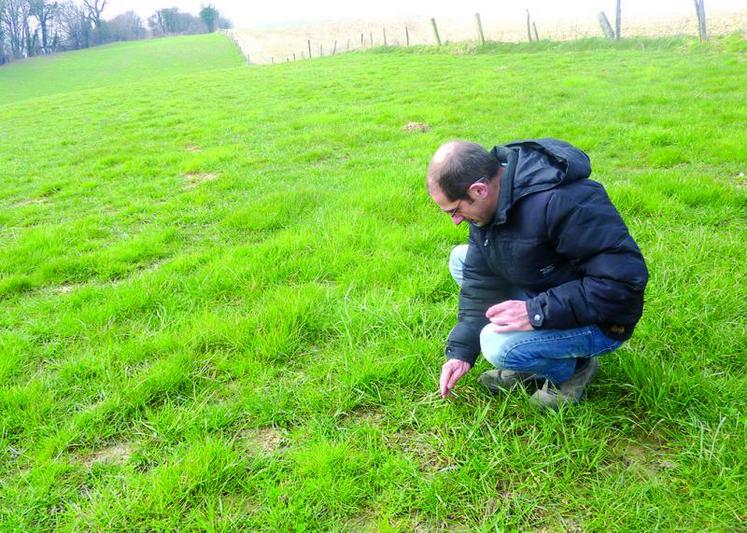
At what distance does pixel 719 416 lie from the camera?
243cm

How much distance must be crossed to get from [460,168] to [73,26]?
319ft

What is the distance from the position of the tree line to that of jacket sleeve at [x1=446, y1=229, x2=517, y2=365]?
81854 mm

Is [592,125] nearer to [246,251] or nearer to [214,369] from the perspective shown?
[246,251]

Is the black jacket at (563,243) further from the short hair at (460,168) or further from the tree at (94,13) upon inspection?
the tree at (94,13)

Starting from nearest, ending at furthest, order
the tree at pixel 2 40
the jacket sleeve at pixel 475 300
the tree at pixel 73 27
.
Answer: the jacket sleeve at pixel 475 300
the tree at pixel 2 40
the tree at pixel 73 27

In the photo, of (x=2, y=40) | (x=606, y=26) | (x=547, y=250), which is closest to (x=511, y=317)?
(x=547, y=250)

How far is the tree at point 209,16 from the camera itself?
3871 inches

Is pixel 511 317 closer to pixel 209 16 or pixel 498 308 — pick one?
pixel 498 308

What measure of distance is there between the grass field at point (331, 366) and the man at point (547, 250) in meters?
0.41

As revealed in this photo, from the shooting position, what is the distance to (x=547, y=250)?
227 cm

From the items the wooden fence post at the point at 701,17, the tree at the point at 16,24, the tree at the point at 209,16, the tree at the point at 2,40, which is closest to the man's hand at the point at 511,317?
the wooden fence post at the point at 701,17

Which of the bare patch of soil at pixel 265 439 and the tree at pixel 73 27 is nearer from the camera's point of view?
the bare patch of soil at pixel 265 439

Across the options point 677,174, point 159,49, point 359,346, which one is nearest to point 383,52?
point 677,174

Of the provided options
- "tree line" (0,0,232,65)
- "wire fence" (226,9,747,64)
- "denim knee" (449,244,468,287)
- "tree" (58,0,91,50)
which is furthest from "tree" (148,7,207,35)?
"denim knee" (449,244,468,287)
